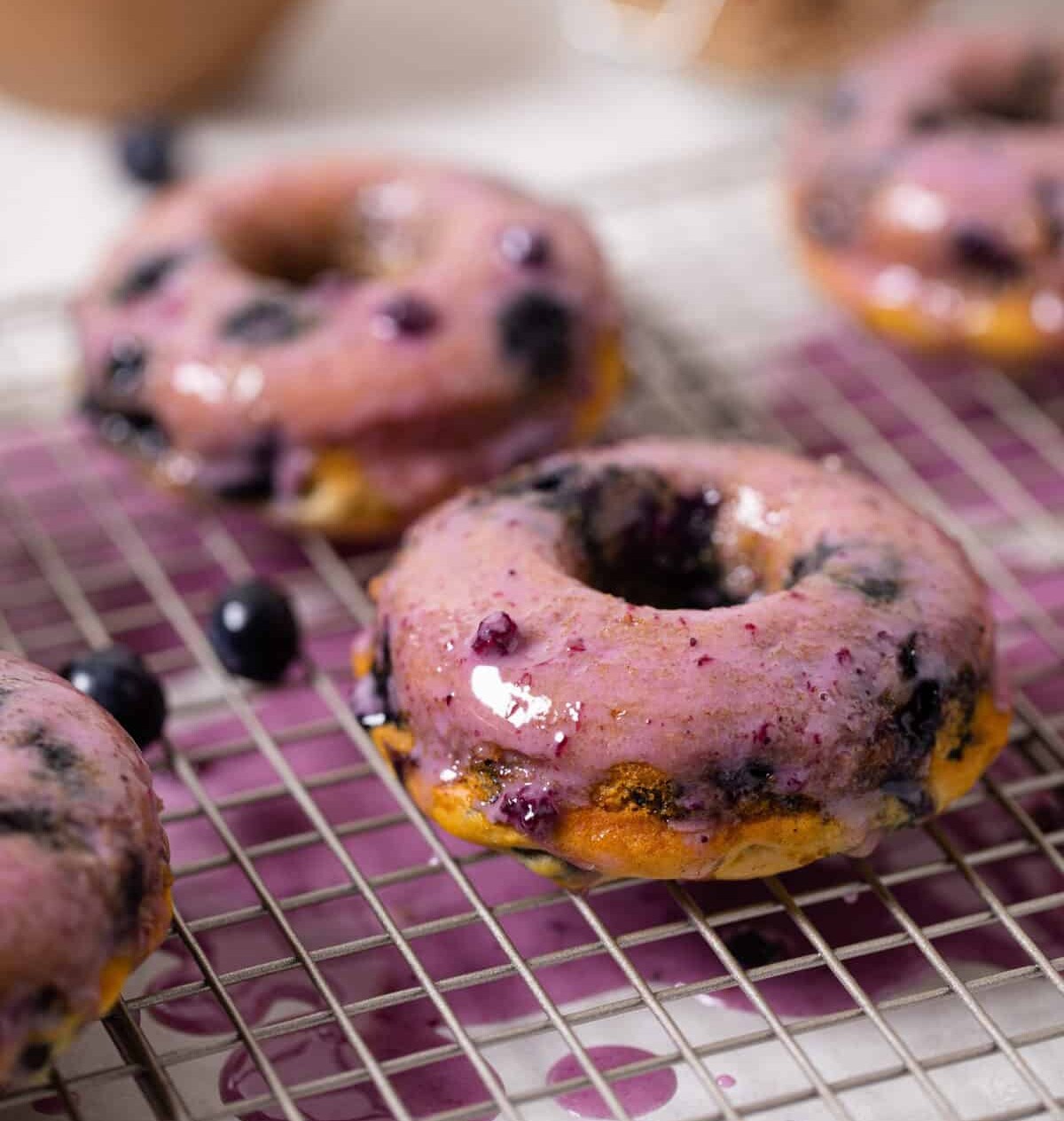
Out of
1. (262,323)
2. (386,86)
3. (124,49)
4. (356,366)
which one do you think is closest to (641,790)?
(356,366)

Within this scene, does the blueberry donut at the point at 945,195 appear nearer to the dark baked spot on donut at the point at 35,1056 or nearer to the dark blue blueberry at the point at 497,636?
the dark blue blueberry at the point at 497,636

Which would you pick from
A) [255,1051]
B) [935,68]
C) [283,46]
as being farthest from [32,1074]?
[283,46]

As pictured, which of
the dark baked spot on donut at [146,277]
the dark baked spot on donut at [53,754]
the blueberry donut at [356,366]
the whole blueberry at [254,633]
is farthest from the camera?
the dark baked spot on donut at [146,277]

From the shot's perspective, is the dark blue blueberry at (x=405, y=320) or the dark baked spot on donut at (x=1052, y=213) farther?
the dark baked spot on donut at (x=1052, y=213)

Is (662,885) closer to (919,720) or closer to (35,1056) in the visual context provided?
(919,720)

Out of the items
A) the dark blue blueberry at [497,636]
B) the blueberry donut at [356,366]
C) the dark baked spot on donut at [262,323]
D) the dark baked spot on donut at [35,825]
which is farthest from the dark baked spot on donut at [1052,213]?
the dark baked spot on donut at [35,825]

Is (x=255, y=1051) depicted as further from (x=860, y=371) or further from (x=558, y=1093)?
(x=860, y=371)
